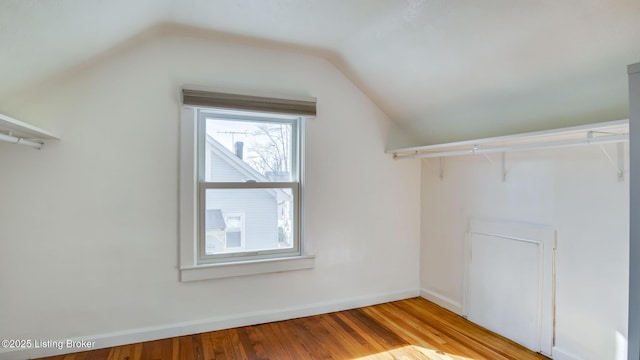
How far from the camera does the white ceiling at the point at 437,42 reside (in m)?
1.62

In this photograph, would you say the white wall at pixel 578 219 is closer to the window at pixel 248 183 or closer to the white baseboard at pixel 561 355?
the white baseboard at pixel 561 355

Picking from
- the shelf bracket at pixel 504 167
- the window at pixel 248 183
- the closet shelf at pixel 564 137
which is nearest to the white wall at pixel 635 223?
the closet shelf at pixel 564 137

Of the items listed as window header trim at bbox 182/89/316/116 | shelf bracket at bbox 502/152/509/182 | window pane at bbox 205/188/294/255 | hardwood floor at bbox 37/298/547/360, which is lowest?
hardwood floor at bbox 37/298/547/360

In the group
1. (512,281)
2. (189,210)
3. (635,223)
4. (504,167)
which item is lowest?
(512,281)

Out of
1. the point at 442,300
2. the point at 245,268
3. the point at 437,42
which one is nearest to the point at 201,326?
the point at 245,268

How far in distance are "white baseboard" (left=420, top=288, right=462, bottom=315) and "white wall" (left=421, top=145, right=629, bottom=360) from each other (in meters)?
0.85

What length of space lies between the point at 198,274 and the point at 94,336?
78 cm

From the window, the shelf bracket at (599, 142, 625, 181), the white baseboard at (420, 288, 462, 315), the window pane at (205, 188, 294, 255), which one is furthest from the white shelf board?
the white baseboard at (420, 288, 462, 315)

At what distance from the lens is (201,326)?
2570 mm

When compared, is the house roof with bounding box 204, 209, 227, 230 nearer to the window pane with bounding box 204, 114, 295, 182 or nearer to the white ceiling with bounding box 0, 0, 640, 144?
the window pane with bounding box 204, 114, 295, 182

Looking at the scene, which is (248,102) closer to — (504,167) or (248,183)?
(248,183)

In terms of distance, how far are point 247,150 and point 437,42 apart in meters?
1.67

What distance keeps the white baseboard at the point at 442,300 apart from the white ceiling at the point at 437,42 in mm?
1528

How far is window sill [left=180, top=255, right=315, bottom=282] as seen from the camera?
2527 millimetres
